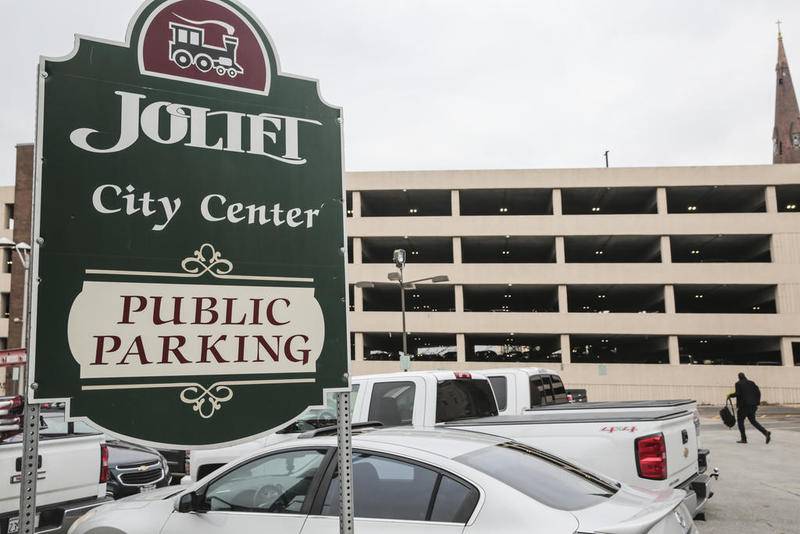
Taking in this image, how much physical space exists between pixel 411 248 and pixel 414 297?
12.4 feet

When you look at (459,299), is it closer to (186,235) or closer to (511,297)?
(511,297)

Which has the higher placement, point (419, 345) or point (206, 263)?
point (206, 263)

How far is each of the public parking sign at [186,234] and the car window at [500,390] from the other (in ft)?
23.7

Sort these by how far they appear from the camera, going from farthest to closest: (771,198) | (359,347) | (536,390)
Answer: (359,347)
(771,198)
(536,390)

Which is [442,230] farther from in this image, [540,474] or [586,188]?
[540,474]

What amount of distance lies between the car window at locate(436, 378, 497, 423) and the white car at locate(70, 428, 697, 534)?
317 centimetres

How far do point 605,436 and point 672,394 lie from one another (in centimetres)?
3570

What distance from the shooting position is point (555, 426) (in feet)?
21.8

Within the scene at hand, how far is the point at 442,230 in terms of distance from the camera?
41.9m

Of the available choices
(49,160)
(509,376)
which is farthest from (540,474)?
(509,376)

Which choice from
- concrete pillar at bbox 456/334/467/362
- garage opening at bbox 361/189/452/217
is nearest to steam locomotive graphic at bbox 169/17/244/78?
concrete pillar at bbox 456/334/467/362

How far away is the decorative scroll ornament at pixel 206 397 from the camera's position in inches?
104

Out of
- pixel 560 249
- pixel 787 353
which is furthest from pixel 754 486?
pixel 787 353

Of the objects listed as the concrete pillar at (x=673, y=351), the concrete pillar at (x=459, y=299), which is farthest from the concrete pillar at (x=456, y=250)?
the concrete pillar at (x=673, y=351)
